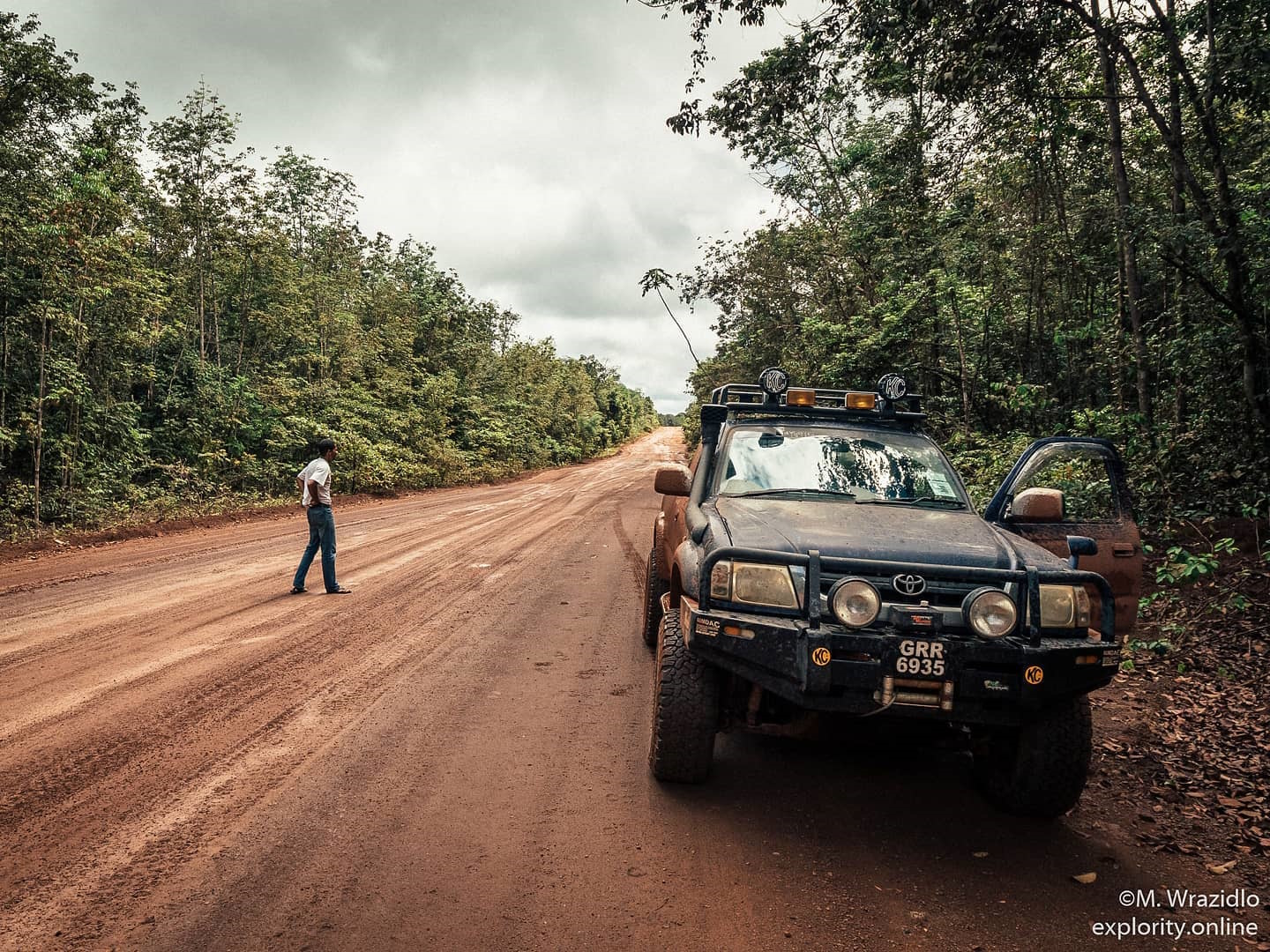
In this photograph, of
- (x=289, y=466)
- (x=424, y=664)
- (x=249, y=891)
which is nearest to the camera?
(x=249, y=891)

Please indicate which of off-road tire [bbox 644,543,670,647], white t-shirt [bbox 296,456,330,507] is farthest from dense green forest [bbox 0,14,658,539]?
off-road tire [bbox 644,543,670,647]

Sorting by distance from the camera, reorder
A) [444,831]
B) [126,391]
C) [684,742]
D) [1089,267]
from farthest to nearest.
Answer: [126,391]
[1089,267]
[684,742]
[444,831]

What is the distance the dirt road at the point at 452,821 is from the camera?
245 centimetres

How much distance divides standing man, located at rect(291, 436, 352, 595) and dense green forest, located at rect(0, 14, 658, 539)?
7.35 metres

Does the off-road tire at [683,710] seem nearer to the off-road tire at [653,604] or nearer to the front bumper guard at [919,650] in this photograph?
the front bumper guard at [919,650]

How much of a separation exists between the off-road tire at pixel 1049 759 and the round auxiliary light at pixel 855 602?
91cm

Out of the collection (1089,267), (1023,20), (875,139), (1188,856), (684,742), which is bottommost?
(1188,856)

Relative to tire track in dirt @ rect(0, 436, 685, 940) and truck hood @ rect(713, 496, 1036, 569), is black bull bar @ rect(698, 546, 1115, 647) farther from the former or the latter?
tire track in dirt @ rect(0, 436, 685, 940)

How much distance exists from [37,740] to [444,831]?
261cm

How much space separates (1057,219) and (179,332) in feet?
66.2

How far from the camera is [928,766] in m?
3.81

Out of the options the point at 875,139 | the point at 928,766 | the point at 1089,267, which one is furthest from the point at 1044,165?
the point at 928,766

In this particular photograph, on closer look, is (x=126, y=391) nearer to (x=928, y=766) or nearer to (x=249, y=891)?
(x=249, y=891)

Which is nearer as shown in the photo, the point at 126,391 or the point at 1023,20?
the point at 1023,20
